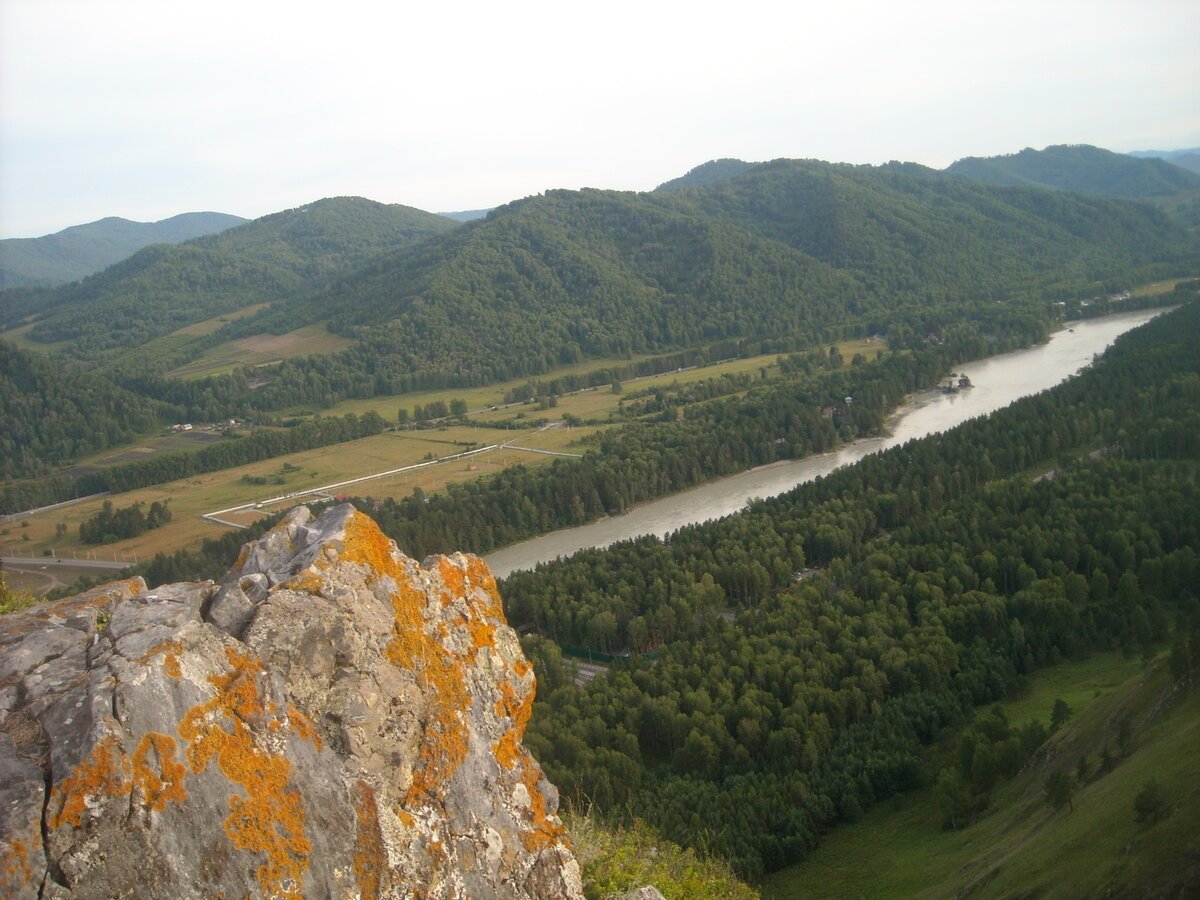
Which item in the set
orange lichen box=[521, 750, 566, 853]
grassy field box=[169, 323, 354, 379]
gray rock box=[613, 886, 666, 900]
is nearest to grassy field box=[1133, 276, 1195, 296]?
grassy field box=[169, 323, 354, 379]

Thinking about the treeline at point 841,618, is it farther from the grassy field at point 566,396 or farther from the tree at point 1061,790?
the grassy field at point 566,396

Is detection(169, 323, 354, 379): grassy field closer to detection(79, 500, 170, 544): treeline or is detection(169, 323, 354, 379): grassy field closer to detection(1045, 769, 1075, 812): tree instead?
detection(79, 500, 170, 544): treeline

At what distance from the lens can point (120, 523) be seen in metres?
60.1

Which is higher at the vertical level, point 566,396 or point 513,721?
point 566,396

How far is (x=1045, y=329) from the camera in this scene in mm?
106125

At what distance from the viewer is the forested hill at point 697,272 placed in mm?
120562

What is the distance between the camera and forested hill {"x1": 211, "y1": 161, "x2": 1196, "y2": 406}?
396 feet

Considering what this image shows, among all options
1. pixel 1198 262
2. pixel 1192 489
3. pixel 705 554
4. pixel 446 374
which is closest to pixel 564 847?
pixel 705 554

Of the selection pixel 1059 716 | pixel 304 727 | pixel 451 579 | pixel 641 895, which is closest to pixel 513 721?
pixel 451 579

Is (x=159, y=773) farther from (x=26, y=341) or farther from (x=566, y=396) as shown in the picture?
(x=26, y=341)

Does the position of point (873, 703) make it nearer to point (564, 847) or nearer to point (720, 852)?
point (720, 852)

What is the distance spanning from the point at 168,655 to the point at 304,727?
107cm

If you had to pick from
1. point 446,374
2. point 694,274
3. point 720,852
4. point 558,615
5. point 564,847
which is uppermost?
point 694,274

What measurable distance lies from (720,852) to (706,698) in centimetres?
681
